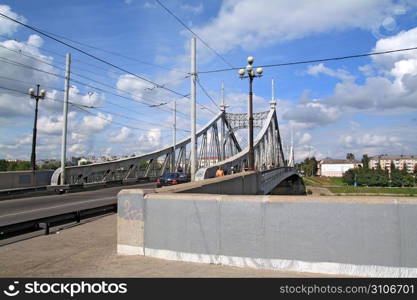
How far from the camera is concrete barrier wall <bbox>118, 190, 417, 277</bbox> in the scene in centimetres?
414

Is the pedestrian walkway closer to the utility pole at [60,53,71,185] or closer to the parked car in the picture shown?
the utility pole at [60,53,71,185]

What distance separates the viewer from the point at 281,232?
4.54 meters

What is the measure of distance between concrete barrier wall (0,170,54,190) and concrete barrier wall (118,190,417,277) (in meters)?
15.6

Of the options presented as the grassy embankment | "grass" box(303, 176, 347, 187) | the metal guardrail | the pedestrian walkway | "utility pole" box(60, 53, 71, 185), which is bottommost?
the grassy embankment

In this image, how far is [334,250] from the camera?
4320 millimetres

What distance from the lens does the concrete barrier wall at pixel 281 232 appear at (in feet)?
13.6

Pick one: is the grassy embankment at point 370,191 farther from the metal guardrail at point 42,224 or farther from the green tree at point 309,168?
the metal guardrail at point 42,224

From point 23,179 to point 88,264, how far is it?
1631cm

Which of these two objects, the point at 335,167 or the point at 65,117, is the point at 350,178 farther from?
the point at 65,117

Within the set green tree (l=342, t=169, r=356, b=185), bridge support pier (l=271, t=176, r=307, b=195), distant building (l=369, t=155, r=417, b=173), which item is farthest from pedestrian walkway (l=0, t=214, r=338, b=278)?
distant building (l=369, t=155, r=417, b=173)

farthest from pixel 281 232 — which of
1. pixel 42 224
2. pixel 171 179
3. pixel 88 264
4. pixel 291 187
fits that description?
pixel 291 187

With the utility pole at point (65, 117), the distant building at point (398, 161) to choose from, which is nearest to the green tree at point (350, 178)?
the distant building at point (398, 161)

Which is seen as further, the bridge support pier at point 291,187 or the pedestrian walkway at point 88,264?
the bridge support pier at point 291,187

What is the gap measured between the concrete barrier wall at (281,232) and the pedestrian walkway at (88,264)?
0.19 m
